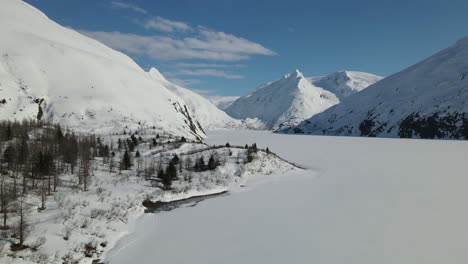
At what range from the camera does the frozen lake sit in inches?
1533

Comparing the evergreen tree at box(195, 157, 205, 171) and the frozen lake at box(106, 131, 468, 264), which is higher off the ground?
the evergreen tree at box(195, 157, 205, 171)

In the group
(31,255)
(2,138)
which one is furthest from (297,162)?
(31,255)

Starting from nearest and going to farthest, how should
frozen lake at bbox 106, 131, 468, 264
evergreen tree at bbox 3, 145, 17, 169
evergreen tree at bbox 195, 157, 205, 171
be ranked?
frozen lake at bbox 106, 131, 468, 264 < evergreen tree at bbox 3, 145, 17, 169 < evergreen tree at bbox 195, 157, 205, 171

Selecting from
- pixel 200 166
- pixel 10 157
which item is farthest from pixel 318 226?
pixel 10 157

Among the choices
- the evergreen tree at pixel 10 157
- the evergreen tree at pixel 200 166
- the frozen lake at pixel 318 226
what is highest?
the evergreen tree at pixel 10 157

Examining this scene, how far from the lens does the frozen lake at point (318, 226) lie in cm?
3894

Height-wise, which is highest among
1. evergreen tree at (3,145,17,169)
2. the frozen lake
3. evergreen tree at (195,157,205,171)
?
evergreen tree at (3,145,17,169)

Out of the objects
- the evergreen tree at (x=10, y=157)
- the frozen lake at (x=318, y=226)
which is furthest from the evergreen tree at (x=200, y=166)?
the evergreen tree at (x=10, y=157)

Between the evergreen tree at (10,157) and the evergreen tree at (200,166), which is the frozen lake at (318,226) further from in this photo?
the evergreen tree at (10,157)

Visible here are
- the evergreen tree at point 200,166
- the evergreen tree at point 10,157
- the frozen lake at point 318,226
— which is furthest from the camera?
→ the evergreen tree at point 200,166

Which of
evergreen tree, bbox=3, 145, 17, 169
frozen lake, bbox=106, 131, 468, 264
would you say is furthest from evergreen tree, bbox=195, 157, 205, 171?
evergreen tree, bbox=3, 145, 17, 169

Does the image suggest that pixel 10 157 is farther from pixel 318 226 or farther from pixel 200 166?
pixel 318 226

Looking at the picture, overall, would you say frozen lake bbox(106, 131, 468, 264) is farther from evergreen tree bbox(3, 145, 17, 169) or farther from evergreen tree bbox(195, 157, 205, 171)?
evergreen tree bbox(3, 145, 17, 169)

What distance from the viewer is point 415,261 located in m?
36.0
